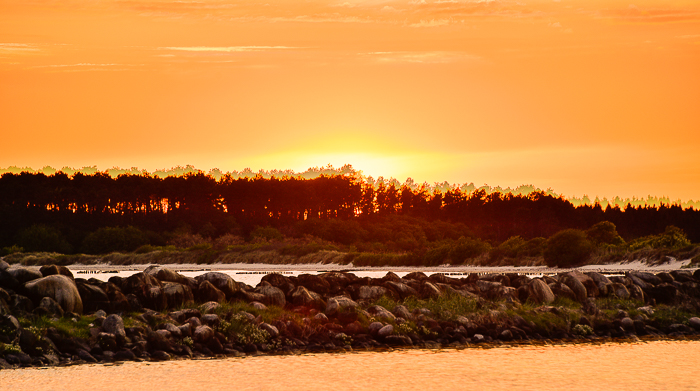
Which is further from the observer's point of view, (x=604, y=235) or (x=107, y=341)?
(x=604, y=235)

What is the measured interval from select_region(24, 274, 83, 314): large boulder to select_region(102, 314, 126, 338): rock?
6.35 feet

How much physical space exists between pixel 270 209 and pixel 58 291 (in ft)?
272

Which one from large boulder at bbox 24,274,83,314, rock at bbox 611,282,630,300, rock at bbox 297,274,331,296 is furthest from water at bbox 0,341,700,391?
rock at bbox 611,282,630,300

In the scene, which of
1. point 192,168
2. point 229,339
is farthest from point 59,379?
point 192,168

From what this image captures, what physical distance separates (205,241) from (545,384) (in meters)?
74.3

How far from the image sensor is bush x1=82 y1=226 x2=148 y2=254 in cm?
8625

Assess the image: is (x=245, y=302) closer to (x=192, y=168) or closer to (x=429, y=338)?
(x=429, y=338)

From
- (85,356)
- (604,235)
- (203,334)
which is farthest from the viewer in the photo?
(604,235)

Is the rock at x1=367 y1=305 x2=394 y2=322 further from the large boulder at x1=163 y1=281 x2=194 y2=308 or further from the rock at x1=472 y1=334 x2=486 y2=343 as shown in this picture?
the large boulder at x1=163 y1=281 x2=194 y2=308

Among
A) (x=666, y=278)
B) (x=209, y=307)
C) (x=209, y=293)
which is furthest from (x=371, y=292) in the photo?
(x=666, y=278)

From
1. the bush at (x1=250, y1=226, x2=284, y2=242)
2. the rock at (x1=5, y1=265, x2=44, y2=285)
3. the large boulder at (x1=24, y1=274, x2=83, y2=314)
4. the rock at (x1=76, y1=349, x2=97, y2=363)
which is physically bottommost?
the rock at (x1=76, y1=349, x2=97, y2=363)

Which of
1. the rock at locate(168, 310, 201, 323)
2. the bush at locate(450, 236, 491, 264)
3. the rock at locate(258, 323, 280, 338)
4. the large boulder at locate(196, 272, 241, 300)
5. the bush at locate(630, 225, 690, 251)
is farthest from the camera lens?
the bush at locate(450, 236, 491, 264)

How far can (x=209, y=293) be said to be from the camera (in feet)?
81.3

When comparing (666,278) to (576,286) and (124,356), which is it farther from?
(124,356)
